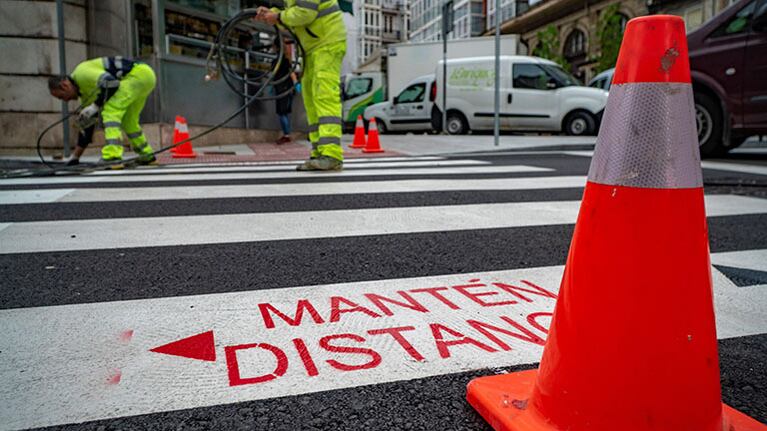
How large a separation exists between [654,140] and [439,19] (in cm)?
6583

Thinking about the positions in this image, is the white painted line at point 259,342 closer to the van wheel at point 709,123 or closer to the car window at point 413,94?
the van wheel at point 709,123

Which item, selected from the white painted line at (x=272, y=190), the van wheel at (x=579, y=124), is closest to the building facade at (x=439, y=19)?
the van wheel at (x=579, y=124)

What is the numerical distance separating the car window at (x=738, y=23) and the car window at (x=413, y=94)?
11706 mm

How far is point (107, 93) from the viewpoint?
275 inches

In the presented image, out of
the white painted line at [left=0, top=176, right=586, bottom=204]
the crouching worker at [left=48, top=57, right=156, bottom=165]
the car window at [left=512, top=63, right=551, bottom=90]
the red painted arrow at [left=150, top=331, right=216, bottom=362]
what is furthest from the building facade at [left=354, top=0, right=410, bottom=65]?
the red painted arrow at [left=150, top=331, right=216, bottom=362]

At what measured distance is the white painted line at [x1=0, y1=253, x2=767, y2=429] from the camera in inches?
57.7

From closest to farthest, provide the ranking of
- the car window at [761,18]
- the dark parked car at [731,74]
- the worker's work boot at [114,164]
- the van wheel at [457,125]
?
the worker's work boot at [114,164]
the car window at [761,18]
the dark parked car at [731,74]
the van wheel at [457,125]

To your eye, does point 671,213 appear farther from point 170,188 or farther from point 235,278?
point 170,188

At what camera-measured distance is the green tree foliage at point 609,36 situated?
1241 inches

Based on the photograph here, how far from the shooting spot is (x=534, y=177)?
223 inches

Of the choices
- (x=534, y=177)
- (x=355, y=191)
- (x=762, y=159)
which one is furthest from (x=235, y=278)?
(x=762, y=159)

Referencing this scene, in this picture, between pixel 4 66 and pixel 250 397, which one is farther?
pixel 4 66

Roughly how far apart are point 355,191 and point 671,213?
3476 mm

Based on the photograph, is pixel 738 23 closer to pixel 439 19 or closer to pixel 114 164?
pixel 114 164
